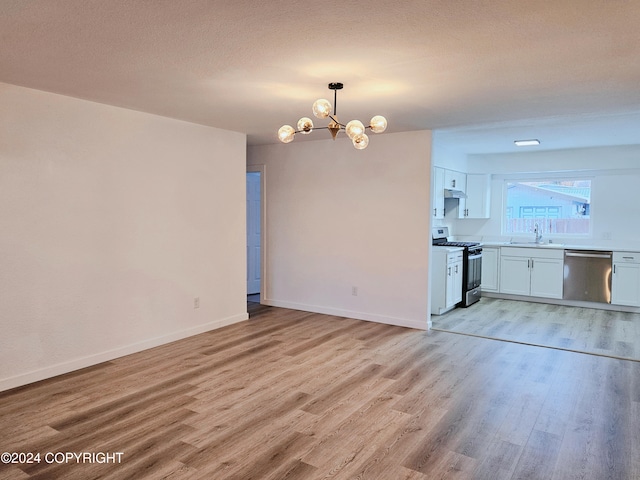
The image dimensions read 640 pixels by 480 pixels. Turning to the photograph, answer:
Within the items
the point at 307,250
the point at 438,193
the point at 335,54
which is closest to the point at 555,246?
the point at 438,193

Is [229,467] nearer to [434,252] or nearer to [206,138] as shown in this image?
[206,138]

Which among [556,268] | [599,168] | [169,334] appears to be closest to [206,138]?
[169,334]

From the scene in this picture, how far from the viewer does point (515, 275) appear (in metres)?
6.99

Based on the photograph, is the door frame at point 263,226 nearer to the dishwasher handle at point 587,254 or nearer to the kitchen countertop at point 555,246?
the kitchen countertop at point 555,246

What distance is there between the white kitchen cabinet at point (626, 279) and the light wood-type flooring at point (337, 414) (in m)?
2.50

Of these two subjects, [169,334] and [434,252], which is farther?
[434,252]

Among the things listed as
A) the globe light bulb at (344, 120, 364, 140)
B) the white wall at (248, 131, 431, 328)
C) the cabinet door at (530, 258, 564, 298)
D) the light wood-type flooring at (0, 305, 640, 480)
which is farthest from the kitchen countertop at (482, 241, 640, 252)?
the globe light bulb at (344, 120, 364, 140)

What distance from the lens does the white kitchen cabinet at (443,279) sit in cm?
584

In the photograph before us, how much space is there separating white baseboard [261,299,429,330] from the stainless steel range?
1.33 m

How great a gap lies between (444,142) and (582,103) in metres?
2.55

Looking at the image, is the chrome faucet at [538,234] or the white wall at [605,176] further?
the chrome faucet at [538,234]

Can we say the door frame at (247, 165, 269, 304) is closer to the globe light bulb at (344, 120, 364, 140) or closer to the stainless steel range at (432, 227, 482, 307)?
the stainless steel range at (432, 227, 482, 307)

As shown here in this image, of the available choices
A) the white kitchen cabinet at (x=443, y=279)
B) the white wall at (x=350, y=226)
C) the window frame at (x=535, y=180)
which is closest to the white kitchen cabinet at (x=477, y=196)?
the window frame at (x=535, y=180)

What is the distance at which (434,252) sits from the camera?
588 centimetres
